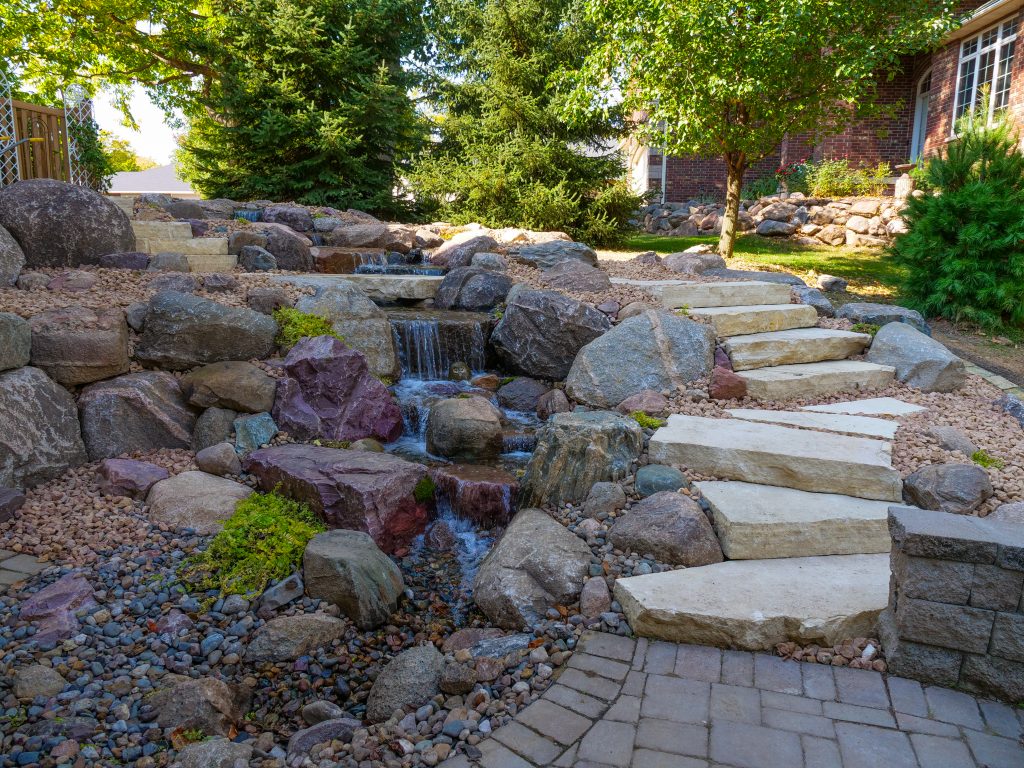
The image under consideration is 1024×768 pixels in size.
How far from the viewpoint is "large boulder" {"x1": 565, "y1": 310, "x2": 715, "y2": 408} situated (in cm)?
536

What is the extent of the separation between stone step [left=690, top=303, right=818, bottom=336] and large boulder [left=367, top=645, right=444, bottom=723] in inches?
164

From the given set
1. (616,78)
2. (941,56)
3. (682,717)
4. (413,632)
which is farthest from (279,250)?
(941,56)

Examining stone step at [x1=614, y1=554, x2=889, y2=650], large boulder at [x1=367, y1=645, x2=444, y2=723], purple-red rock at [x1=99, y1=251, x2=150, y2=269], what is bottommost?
large boulder at [x1=367, y1=645, x2=444, y2=723]

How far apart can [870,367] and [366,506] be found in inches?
165

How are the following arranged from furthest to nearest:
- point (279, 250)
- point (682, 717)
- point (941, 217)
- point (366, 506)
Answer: point (279, 250), point (941, 217), point (366, 506), point (682, 717)

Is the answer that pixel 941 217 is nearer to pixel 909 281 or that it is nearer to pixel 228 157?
pixel 909 281

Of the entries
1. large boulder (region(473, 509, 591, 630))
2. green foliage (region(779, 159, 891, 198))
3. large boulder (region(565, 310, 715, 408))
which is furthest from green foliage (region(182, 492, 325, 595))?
green foliage (region(779, 159, 891, 198))

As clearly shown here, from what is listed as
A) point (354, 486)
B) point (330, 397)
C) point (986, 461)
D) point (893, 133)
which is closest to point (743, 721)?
point (354, 486)

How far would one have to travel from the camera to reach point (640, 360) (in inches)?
215

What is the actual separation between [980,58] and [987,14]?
1098mm

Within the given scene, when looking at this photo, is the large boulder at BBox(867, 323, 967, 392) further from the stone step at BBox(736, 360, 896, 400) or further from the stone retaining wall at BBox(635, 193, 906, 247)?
the stone retaining wall at BBox(635, 193, 906, 247)

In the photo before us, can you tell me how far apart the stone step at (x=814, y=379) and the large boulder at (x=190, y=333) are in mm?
3773

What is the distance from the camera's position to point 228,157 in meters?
12.2

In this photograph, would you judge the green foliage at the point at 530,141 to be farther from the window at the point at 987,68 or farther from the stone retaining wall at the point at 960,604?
the stone retaining wall at the point at 960,604
